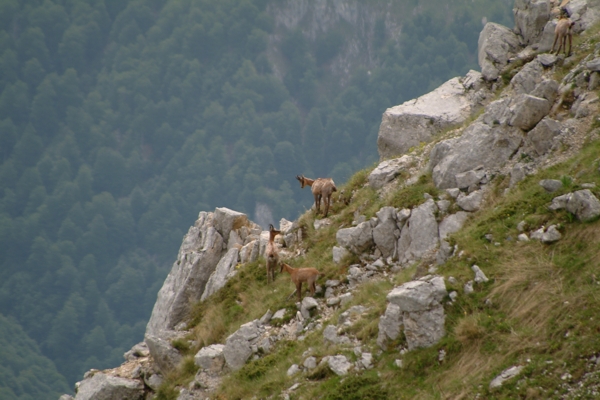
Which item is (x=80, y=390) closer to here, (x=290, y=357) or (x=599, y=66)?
(x=290, y=357)

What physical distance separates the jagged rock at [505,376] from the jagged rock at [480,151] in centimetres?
749

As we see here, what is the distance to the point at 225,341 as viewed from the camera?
20.5 m

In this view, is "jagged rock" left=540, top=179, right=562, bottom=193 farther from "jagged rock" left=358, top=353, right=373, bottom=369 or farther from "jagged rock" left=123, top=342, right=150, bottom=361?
"jagged rock" left=123, top=342, right=150, bottom=361

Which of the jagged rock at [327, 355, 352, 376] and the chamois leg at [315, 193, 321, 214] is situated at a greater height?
the chamois leg at [315, 193, 321, 214]

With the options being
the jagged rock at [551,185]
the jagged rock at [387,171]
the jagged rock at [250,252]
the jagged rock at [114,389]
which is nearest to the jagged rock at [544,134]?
the jagged rock at [551,185]

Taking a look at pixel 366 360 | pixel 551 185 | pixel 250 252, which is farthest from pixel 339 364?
pixel 250 252

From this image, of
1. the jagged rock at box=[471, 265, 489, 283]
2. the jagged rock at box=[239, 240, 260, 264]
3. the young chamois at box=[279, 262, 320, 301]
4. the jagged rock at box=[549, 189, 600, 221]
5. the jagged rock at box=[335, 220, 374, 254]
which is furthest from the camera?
the jagged rock at box=[239, 240, 260, 264]

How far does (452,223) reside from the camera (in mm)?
18625

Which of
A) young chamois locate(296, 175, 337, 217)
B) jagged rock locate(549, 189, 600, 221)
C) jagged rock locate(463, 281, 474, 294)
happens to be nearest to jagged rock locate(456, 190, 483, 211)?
jagged rock locate(549, 189, 600, 221)

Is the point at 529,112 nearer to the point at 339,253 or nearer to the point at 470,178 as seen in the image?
the point at 470,178

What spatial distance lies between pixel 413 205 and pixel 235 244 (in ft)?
28.0

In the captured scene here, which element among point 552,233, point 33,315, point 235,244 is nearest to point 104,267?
point 33,315

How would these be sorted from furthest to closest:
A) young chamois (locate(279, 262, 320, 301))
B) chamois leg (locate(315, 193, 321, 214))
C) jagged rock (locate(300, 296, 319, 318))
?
chamois leg (locate(315, 193, 321, 214)) < young chamois (locate(279, 262, 320, 301)) < jagged rock (locate(300, 296, 319, 318))

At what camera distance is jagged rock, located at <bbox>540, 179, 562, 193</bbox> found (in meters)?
16.6
